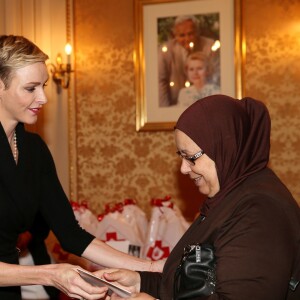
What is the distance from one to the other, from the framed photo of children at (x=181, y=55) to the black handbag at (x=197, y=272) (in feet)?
8.85

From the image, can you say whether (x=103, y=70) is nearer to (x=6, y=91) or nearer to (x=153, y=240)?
(x=153, y=240)

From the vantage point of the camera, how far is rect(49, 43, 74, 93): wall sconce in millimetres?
4441

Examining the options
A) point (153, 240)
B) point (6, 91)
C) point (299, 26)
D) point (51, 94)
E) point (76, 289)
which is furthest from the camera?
point (51, 94)

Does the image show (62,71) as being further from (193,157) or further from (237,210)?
(237,210)

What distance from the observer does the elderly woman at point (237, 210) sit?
1.57 meters

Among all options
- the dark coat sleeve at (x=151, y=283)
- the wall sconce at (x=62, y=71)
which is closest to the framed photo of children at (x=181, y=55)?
the wall sconce at (x=62, y=71)

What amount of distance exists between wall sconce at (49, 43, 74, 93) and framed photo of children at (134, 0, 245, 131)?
550 millimetres

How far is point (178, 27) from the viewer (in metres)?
4.36

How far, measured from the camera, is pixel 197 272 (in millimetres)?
1671

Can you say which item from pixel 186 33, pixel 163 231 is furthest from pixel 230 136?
pixel 186 33

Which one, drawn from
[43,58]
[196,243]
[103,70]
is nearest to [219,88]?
[103,70]

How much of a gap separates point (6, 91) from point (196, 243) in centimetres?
93

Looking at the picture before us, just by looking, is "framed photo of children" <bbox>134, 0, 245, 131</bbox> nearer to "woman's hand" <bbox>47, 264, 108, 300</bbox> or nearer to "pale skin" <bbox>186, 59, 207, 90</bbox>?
"pale skin" <bbox>186, 59, 207, 90</bbox>

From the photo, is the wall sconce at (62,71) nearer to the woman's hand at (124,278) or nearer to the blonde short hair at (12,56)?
the blonde short hair at (12,56)
